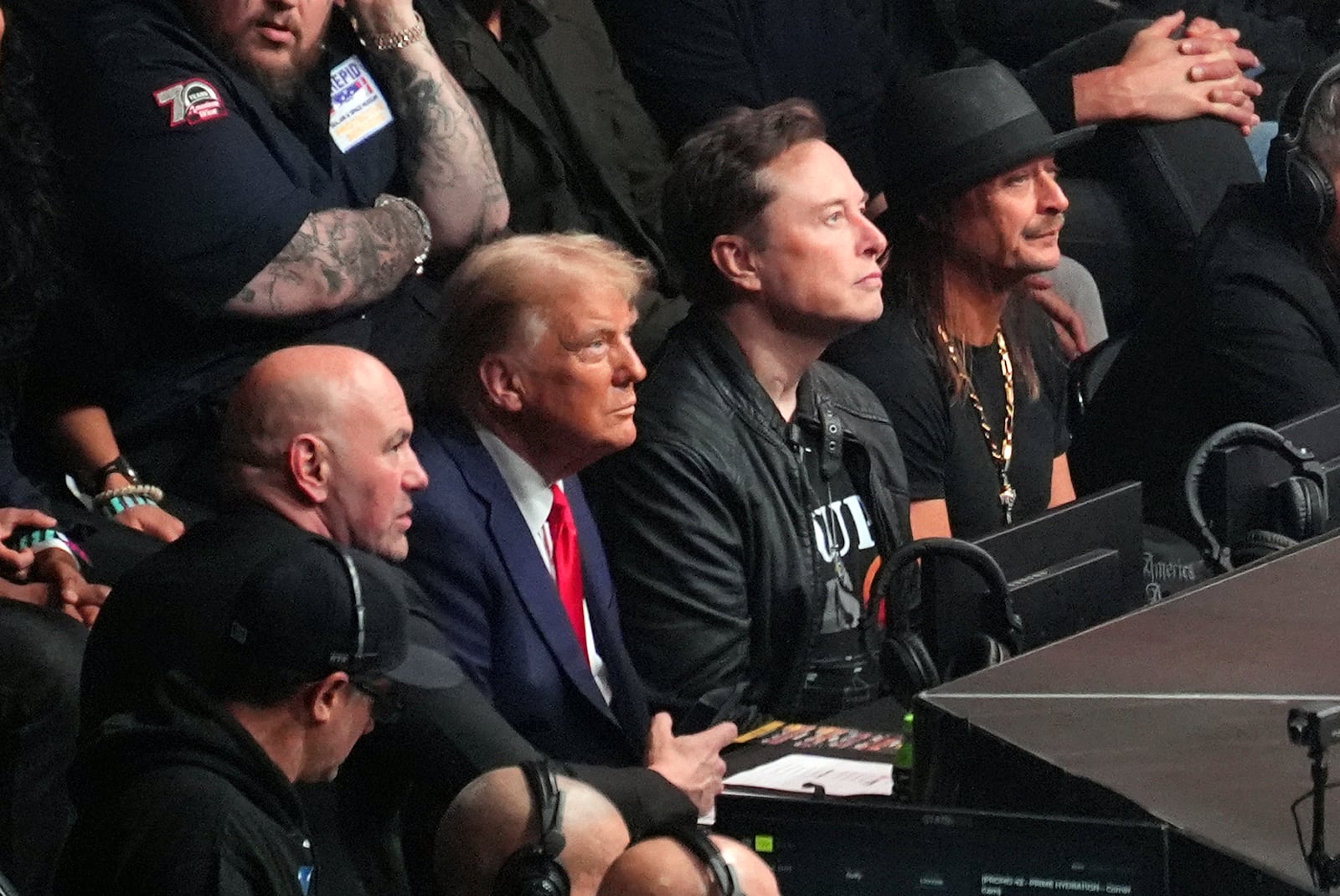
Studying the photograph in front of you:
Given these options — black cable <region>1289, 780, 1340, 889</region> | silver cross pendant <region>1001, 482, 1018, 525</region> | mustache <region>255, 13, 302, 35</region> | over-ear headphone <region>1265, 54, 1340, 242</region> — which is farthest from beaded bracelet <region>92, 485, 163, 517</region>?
over-ear headphone <region>1265, 54, 1340, 242</region>

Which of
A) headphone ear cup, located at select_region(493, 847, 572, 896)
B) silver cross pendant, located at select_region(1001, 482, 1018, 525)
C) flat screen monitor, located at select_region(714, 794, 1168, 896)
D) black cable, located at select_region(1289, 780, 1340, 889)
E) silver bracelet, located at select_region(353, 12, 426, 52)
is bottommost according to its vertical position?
silver cross pendant, located at select_region(1001, 482, 1018, 525)

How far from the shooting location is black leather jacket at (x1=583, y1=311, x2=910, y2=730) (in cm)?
350

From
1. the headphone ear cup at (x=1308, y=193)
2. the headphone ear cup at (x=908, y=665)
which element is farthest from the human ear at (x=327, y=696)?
the headphone ear cup at (x=1308, y=193)

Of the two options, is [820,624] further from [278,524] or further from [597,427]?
[278,524]

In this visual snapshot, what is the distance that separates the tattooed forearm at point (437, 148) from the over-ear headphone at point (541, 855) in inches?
88.7

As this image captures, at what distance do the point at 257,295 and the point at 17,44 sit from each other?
544 millimetres

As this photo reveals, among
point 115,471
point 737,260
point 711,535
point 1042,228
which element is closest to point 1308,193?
point 1042,228

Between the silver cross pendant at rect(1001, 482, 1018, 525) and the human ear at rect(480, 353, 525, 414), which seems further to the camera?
the silver cross pendant at rect(1001, 482, 1018, 525)

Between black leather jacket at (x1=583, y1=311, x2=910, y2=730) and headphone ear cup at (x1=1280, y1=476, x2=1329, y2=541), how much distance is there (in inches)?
31.0

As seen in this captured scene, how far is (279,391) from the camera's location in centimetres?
279

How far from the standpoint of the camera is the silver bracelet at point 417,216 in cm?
379

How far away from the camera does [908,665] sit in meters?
2.61

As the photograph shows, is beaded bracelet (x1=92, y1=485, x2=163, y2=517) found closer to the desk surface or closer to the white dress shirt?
the white dress shirt

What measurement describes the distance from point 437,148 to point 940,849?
7.42ft
